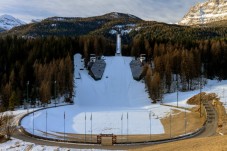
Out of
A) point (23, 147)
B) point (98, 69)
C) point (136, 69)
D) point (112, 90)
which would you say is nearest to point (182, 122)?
point (23, 147)

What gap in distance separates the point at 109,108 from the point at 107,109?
1997 mm

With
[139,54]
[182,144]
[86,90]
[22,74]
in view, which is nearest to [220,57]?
[139,54]

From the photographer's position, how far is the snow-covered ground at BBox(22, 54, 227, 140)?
6462cm

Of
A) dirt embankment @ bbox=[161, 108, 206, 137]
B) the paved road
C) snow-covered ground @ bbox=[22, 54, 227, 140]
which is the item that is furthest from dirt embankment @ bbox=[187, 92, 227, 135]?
dirt embankment @ bbox=[161, 108, 206, 137]

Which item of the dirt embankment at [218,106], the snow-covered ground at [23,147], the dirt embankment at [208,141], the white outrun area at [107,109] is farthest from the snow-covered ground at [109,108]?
the snow-covered ground at [23,147]

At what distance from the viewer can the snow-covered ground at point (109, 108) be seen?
212 feet

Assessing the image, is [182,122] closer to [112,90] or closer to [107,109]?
[107,109]

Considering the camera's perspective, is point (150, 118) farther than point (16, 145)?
Yes

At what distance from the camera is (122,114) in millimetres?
76625

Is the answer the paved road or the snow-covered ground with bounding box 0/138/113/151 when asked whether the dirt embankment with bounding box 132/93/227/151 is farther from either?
the snow-covered ground with bounding box 0/138/113/151

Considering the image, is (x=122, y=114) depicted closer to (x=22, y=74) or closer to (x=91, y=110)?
(x=91, y=110)

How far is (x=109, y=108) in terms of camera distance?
87938 millimetres

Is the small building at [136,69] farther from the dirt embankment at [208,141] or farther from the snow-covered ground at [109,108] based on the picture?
the dirt embankment at [208,141]

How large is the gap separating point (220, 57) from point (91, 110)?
56081 millimetres
